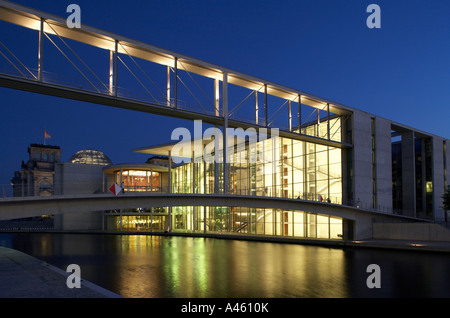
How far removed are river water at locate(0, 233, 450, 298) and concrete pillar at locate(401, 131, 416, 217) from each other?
680 inches

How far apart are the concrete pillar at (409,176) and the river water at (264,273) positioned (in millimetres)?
17283

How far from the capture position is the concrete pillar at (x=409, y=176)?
44.5 metres

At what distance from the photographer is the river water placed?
15469 mm

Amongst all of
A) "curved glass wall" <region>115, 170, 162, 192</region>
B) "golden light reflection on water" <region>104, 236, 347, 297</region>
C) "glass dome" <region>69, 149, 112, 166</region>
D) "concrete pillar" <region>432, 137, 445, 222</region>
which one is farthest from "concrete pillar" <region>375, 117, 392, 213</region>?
"glass dome" <region>69, 149, 112, 166</region>

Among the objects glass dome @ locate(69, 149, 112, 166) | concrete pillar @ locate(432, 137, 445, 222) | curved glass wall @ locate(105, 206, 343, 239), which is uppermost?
glass dome @ locate(69, 149, 112, 166)

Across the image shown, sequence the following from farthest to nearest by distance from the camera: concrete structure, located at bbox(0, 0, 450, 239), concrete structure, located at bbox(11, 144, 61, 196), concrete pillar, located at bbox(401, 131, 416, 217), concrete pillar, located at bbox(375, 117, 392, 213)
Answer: concrete structure, located at bbox(11, 144, 61, 196) → concrete pillar, located at bbox(401, 131, 416, 217) → concrete pillar, located at bbox(375, 117, 392, 213) → concrete structure, located at bbox(0, 0, 450, 239)

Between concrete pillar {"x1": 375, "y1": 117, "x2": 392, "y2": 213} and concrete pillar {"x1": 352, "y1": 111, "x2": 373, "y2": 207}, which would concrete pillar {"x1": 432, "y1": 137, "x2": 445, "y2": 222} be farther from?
concrete pillar {"x1": 352, "y1": 111, "x2": 373, "y2": 207}

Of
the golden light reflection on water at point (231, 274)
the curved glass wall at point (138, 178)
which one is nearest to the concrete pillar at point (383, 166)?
the golden light reflection on water at point (231, 274)

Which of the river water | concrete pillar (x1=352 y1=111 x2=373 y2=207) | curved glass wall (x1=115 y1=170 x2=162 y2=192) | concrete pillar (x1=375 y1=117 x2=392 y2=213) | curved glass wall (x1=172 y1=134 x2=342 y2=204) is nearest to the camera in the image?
the river water

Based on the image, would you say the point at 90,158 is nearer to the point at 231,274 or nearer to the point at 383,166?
the point at 383,166

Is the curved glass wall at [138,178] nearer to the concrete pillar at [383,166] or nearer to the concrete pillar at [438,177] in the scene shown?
the concrete pillar at [383,166]

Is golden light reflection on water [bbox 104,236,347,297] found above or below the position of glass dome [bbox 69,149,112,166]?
below
